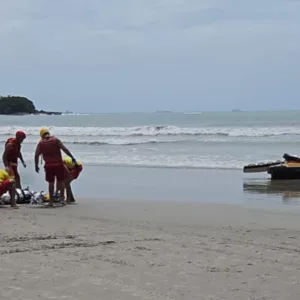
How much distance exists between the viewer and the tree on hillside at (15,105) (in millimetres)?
126062

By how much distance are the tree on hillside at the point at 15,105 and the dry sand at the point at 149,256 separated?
392ft

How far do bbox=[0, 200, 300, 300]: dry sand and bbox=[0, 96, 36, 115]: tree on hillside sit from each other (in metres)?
120

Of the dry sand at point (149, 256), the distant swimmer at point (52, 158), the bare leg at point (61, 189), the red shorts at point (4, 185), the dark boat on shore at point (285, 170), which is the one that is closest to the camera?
the dry sand at point (149, 256)

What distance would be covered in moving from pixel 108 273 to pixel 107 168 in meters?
14.4

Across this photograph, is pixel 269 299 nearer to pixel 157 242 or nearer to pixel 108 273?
pixel 108 273

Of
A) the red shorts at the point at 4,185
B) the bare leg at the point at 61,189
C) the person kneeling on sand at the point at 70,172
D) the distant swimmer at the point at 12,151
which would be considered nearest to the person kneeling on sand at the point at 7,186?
the red shorts at the point at 4,185

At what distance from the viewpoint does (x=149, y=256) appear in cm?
627

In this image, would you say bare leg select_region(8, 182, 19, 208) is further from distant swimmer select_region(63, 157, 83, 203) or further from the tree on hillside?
the tree on hillside

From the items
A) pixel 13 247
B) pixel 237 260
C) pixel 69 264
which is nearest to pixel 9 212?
pixel 13 247

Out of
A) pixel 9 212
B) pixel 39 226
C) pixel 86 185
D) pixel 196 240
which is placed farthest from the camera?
pixel 86 185

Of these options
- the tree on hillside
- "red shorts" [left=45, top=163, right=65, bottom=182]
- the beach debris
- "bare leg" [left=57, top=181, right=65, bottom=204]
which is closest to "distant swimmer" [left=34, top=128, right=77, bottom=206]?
"red shorts" [left=45, top=163, right=65, bottom=182]

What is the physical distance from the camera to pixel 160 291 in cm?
492

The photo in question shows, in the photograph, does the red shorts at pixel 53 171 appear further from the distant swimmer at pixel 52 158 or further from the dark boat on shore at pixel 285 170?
the dark boat on shore at pixel 285 170

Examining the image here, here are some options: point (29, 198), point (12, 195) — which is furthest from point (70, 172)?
point (12, 195)
